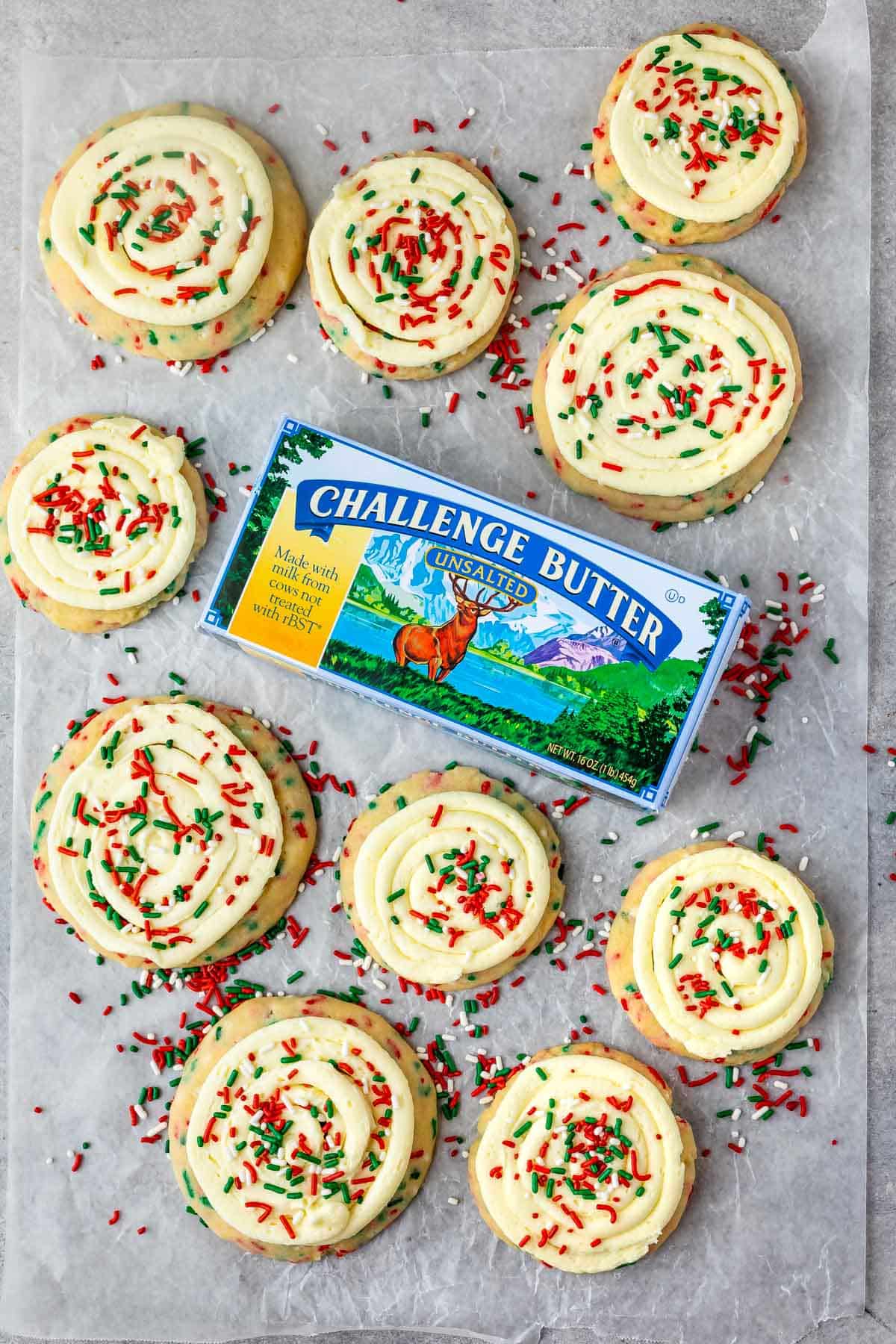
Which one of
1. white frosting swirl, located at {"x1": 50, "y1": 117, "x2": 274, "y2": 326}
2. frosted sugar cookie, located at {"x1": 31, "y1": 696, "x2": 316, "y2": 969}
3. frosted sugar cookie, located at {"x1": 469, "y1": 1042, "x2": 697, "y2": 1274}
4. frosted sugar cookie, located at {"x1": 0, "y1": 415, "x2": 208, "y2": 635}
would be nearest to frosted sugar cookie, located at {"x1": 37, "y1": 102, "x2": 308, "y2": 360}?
white frosting swirl, located at {"x1": 50, "y1": 117, "x2": 274, "y2": 326}

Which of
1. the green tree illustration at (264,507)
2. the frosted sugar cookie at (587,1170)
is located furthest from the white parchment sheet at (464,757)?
the green tree illustration at (264,507)

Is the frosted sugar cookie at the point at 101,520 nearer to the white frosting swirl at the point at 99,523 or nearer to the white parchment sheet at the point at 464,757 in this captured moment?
the white frosting swirl at the point at 99,523

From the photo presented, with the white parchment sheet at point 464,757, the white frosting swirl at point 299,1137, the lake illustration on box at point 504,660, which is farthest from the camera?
the white parchment sheet at point 464,757

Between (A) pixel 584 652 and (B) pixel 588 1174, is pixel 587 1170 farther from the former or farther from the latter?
(A) pixel 584 652

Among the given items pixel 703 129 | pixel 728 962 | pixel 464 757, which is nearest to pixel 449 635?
pixel 464 757

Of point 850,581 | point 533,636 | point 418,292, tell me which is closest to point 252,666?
point 533,636

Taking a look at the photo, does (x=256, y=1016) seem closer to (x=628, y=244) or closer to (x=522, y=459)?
(x=522, y=459)
